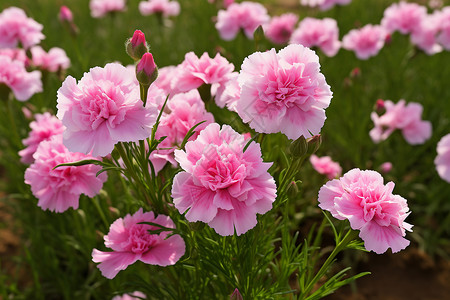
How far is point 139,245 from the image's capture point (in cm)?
116

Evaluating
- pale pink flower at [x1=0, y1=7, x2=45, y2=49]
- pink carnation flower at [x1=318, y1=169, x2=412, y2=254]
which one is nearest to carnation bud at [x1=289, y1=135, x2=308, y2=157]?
pink carnation flower at [x1=318, y1=169, x2=412, y2=254]

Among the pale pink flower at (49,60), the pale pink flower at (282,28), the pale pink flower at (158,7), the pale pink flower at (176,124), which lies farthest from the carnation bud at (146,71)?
the pale pink flower at (158,7)

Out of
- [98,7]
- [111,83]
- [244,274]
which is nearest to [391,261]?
[244,274]

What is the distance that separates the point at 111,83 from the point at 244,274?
669mm

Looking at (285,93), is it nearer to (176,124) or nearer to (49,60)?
(176,124)

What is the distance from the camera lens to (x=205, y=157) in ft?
3.08

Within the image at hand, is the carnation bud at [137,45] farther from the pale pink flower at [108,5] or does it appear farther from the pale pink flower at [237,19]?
the pale pink flower at [108,5]

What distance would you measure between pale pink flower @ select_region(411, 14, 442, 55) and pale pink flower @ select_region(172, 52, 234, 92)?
1.77m

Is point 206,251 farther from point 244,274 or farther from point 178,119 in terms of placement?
point 178,119

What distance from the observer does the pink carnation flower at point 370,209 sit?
95cm

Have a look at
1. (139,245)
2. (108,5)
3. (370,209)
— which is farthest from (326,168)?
(108,5)

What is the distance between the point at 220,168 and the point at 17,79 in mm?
1288

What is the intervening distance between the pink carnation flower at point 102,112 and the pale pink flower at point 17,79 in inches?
36.0

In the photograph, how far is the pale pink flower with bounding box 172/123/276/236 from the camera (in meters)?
0.92
